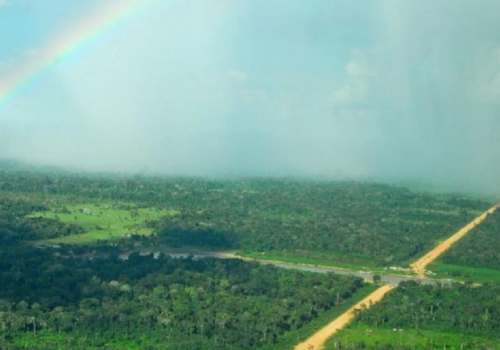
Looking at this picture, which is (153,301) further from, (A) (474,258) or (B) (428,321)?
(A) (474,258)

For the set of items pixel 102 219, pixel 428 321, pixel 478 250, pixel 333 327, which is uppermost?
pixel 478 250

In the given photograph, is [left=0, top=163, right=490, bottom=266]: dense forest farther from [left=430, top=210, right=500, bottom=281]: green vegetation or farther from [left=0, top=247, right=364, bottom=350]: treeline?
[left=0, top=247, right=364, bottom=350]: treeline

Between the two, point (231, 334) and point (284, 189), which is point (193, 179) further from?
point (231, 334)

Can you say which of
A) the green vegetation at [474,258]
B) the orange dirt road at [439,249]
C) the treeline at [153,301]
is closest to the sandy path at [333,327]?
the treeline at [153,301]

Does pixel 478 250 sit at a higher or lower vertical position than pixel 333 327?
higher

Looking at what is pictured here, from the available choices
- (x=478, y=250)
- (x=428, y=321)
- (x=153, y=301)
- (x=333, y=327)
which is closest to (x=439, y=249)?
(x=478, y=250)

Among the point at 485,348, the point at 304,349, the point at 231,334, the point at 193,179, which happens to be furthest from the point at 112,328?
the point at 193,179
